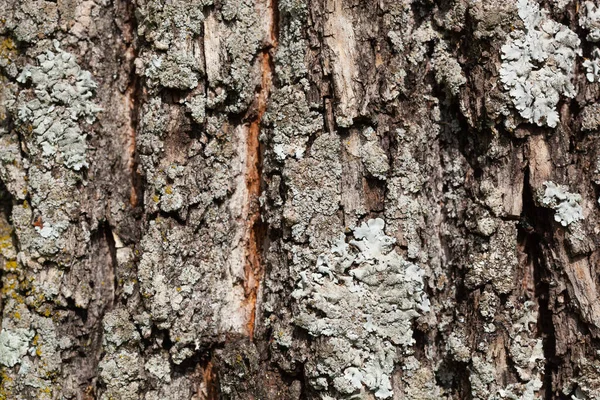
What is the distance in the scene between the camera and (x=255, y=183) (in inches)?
83.5

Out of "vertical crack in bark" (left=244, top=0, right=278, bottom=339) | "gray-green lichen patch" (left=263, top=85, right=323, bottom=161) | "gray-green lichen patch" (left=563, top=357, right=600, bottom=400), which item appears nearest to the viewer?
"gray-green lichen patch" (left=563, top=357, right=600, bottom=400)

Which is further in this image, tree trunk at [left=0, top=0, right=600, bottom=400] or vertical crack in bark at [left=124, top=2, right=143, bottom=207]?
vertical crack in bark at [left=124, top=2, right=143, bottom=207]

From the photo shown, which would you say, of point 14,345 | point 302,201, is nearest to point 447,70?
point 302,201

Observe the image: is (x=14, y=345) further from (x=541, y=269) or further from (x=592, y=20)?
(x=592, y=20)

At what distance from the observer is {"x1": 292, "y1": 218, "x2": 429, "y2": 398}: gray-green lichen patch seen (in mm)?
1914

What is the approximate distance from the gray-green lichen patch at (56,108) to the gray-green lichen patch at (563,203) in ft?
5.31

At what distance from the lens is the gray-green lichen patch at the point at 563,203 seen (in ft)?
6.24

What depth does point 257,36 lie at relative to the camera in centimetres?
206

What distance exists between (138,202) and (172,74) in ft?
1.61

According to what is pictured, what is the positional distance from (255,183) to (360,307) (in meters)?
0.59

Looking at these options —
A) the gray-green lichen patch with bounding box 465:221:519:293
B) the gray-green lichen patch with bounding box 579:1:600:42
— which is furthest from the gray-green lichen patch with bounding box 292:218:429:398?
the gray-green lichen patch with bounding box 579:1:600:42

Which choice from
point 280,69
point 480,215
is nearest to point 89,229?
point 280,69

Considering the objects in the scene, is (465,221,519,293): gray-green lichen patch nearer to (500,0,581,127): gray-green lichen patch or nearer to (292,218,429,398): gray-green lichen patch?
(292,218,429,398): gray-green lichen patch

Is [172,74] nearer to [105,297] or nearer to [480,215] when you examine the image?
[105,297]
